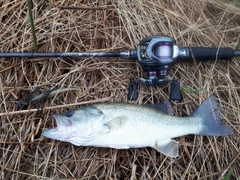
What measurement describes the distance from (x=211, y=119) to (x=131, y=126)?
0.88 m

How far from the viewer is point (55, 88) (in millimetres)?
3145

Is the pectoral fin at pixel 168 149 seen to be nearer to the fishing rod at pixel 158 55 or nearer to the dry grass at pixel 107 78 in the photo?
the dry grass at pixel 107 78

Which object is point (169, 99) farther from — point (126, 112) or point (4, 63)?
point (4, 63)

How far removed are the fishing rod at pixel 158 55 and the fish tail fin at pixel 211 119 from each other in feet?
0.95

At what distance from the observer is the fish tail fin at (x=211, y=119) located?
2918 millimetres

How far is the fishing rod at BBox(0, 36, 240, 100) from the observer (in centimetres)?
288

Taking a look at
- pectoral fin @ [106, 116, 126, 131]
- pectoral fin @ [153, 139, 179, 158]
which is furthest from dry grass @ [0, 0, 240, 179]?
pectoral fin @ [106, 116, 126, 131]

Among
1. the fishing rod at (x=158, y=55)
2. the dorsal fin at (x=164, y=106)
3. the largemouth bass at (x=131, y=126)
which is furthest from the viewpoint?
the dorsal fin at (x=164, y=106)

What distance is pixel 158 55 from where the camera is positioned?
9.43ft

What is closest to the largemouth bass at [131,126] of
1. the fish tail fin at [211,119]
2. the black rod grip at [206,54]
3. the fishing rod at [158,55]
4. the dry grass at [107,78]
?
the fish tail fin at [211,119]

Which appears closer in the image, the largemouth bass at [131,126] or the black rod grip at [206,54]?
the largemouth bass at [131,126]

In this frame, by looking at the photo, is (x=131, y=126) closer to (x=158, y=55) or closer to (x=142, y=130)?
(x=142, y=130)

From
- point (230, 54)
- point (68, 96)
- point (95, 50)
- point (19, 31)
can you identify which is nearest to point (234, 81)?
point (230, 54)

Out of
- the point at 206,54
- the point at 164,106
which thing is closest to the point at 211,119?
the point at 164,106
